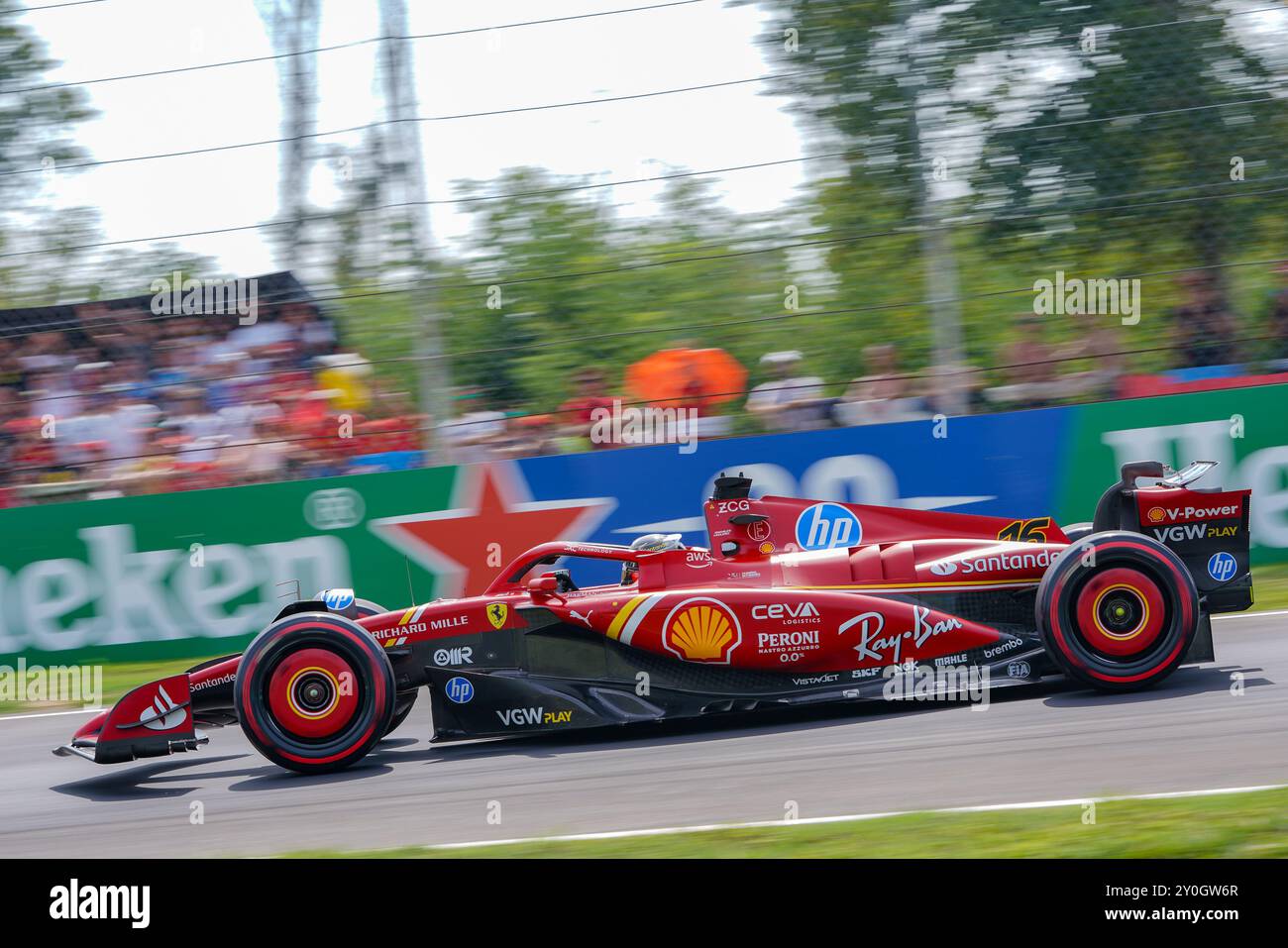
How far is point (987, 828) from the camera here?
4.71 m

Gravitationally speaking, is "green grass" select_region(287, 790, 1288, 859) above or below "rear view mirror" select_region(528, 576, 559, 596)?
below

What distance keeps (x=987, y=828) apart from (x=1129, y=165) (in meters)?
7.48

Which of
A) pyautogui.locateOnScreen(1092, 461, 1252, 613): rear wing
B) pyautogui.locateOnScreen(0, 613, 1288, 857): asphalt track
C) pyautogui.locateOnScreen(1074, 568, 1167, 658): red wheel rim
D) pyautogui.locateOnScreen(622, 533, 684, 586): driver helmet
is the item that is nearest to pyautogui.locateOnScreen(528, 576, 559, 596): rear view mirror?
pyautogui.locateOnScreen(622, 533, 684, 586): driver helmet

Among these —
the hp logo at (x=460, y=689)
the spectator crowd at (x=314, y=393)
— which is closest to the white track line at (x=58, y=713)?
the spectator crowd at (x=314, y=393)

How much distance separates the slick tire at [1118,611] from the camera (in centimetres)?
634

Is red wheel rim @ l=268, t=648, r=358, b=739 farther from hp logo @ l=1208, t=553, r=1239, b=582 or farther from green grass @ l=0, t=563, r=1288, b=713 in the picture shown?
hp logo @ l=1208, t=553, r=1239, b=582

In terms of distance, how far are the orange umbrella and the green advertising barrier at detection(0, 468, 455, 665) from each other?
5.50 ft

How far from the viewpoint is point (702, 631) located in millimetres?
6480

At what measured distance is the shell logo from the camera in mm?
6469

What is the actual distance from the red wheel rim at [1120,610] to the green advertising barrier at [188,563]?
524 centimetres

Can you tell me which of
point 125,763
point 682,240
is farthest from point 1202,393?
point 125,763

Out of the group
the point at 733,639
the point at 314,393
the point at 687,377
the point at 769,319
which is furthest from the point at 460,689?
the point at 769,319

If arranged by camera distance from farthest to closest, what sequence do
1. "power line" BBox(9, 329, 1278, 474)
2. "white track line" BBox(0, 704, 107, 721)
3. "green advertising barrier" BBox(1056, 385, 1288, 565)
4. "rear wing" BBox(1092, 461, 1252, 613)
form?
"power line" BBox(9, 329, 1278, 474) < "green advertising barrier" BBox(1056, 385, 1288, 565) < "white track line" BBox(0, 704, 107, 721) < "rear wing" BBox(1092, 461, 1252, 613)
